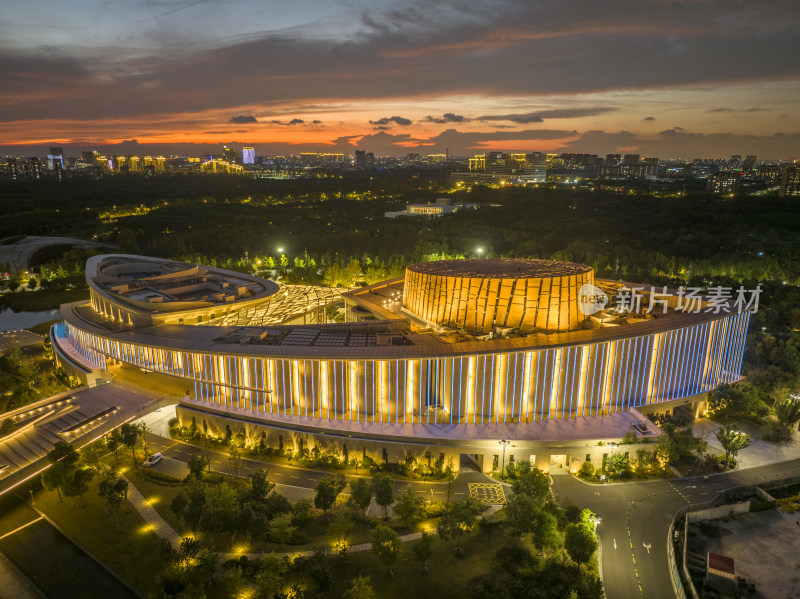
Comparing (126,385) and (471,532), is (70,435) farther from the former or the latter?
(471,532)

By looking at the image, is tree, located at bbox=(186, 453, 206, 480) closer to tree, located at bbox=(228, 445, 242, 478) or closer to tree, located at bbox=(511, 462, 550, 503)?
tree, located at bbox=(228, 445, 242, 478)

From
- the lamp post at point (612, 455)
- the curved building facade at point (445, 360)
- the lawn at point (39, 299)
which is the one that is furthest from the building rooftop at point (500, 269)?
the lawn at point (39, 299)

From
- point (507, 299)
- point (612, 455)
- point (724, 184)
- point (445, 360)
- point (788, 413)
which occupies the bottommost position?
point (612, 455)

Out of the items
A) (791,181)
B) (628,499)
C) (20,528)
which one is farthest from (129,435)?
(791,181)

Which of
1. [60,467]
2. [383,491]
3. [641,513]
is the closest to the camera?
[383,491]

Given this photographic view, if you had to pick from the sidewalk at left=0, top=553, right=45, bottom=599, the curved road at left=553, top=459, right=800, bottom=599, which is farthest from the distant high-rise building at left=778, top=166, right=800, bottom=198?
the sidewalk at left=0, top=553, right=45, bottom=599

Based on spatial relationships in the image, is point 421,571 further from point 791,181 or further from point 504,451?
point 791,181
